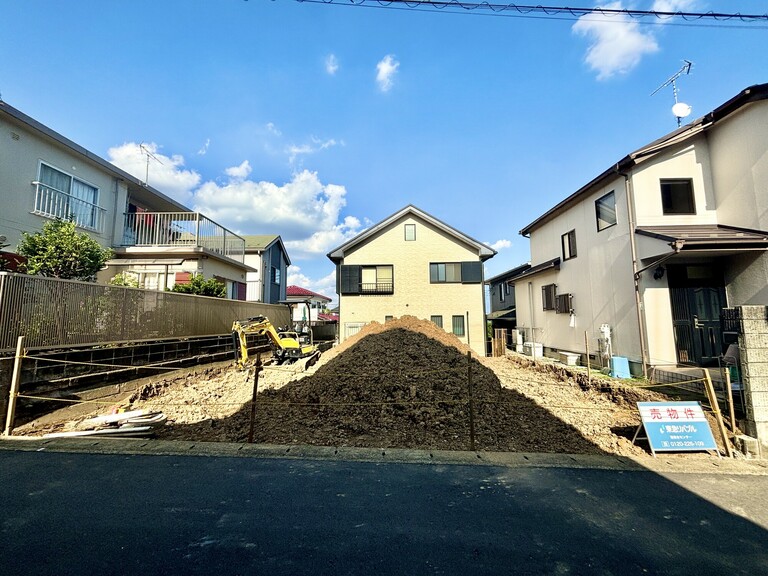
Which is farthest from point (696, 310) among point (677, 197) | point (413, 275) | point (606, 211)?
point (413, 275)

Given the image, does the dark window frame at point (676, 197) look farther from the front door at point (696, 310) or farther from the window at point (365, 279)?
the window at point (365, 279)

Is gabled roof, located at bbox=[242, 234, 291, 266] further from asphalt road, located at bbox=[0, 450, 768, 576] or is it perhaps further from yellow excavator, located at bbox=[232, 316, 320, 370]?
asphalt road, located at bbox=[0, 450, 768, 576]

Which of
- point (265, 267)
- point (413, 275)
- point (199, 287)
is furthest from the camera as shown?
point (265, 267)

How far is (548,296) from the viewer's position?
13.9m

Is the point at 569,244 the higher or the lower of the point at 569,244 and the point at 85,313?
the higher

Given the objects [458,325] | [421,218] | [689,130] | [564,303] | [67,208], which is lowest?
[458,325]

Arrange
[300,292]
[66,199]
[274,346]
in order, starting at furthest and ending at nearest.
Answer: [300,292] → [274,346] → [66,199]

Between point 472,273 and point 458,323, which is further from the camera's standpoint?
point 472,273

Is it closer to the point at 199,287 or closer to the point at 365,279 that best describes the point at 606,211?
the point at 365,279

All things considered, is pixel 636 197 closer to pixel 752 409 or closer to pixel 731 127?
pixel 731 127

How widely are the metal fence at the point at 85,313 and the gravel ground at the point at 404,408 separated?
4.03 feet

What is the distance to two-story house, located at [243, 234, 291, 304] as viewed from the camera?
20.0 meters

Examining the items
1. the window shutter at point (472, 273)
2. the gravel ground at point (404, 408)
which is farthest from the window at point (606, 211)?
the window shutter at point (472, 273)

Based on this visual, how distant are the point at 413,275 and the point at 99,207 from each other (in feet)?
39.9
